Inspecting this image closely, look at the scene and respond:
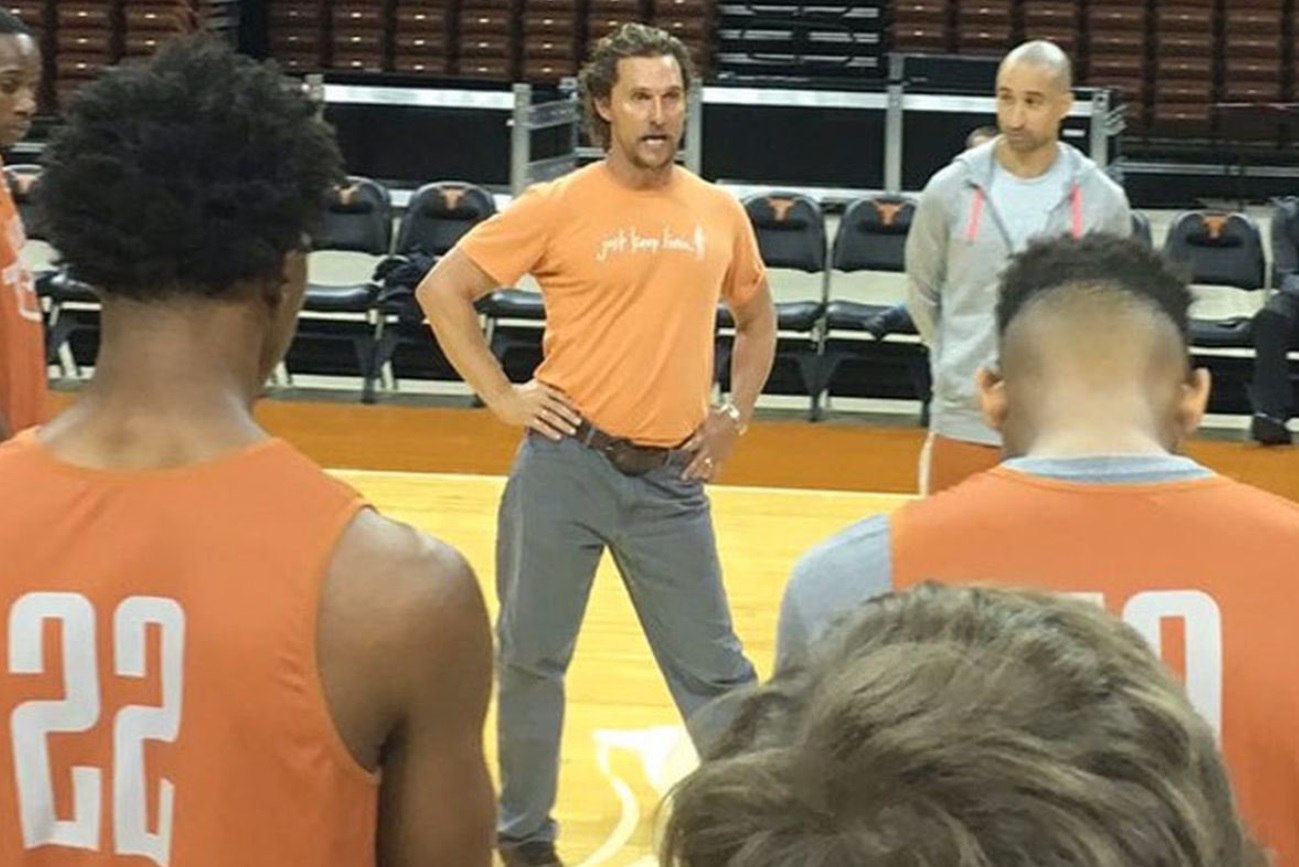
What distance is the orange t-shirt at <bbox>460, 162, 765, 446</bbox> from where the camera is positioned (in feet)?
15.4

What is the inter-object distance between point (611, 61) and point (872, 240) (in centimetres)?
636

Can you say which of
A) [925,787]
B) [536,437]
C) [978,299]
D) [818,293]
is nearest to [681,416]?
[536,437]

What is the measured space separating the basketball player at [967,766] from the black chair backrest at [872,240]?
10.2 metres

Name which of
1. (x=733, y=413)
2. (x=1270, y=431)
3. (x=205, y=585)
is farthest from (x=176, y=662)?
(x=1270, y=431)

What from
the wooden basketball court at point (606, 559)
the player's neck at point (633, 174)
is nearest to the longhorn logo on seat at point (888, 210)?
the wooden basketball court at point (606, 559)

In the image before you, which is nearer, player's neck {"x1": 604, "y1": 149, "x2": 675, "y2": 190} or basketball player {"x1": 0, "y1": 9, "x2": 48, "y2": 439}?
basketball player {"x1": 0, "y1": 9, "x2": 48, "y2": 439}

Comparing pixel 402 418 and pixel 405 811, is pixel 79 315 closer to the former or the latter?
pixel 402 418

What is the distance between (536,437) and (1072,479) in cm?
265

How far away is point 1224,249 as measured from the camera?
35.9 ft

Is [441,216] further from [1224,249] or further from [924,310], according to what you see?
[924,310]

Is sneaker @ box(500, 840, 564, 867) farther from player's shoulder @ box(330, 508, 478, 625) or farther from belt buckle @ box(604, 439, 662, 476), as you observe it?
player's shoulder @ box(330, 508, 478, 625)

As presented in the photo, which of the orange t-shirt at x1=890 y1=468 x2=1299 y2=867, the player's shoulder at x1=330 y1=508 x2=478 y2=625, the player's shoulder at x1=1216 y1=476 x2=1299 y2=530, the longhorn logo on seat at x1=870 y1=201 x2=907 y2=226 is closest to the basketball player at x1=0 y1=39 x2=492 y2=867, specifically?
the player's shoulder at x1=330 y1=508 x2=478 y2=625

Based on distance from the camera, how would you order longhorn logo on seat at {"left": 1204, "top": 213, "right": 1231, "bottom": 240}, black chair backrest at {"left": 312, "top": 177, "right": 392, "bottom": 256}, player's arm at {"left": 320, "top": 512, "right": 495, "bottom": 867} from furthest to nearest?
black chair backrest at {"left": 312, "top": 177, "right": 392, "bottom": 256} → longhorn logo on seat at {"left": 1204, "top": 213, "right": 1231, "bottom": 240} → player's arm at {"left": 320, "top": 512, "right": 495, "bottom": 867}

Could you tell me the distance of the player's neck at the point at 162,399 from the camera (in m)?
2.10
